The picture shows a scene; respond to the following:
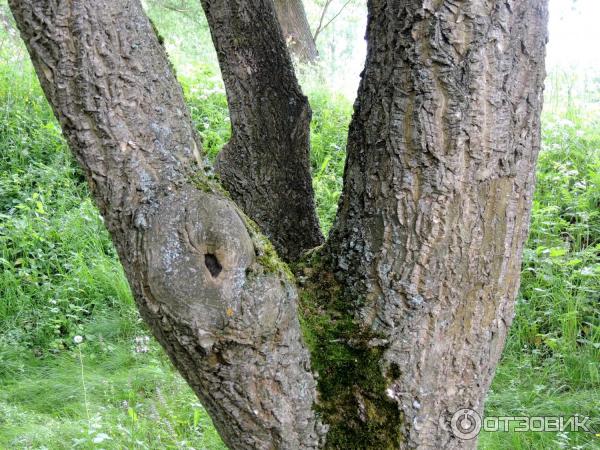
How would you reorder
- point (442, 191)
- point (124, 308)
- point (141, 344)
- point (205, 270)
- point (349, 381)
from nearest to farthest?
1. point (205, 270)
2. point (442, 191)
3. point (349, 381)
4. point (141, 344)
5. point (124, 308)

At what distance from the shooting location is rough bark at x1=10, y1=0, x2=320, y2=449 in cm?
148

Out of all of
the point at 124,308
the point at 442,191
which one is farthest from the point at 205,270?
the point at 124,308

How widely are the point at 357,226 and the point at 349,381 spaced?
42 centimetres

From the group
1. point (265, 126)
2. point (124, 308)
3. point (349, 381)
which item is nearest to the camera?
point (349, 381)

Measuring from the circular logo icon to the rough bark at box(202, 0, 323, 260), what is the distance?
3.14 feet

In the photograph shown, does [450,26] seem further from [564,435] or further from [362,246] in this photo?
[564,435]

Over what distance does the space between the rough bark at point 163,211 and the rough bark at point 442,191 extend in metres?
0.30

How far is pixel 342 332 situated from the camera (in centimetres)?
176

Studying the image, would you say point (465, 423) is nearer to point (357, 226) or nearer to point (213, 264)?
point (357, 226)

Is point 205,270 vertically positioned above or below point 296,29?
below

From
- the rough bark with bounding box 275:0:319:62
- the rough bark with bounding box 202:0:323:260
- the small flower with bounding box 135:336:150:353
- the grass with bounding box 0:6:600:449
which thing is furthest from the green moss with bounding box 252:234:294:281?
the rough bark with bounding box 275:0:319:62

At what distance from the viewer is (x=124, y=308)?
466 centimetres

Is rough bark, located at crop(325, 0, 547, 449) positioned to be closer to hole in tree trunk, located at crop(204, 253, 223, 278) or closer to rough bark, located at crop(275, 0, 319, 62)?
hole in tree trunk, located at crop(204, 253, 223, 278)

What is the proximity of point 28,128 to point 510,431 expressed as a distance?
535 cm
